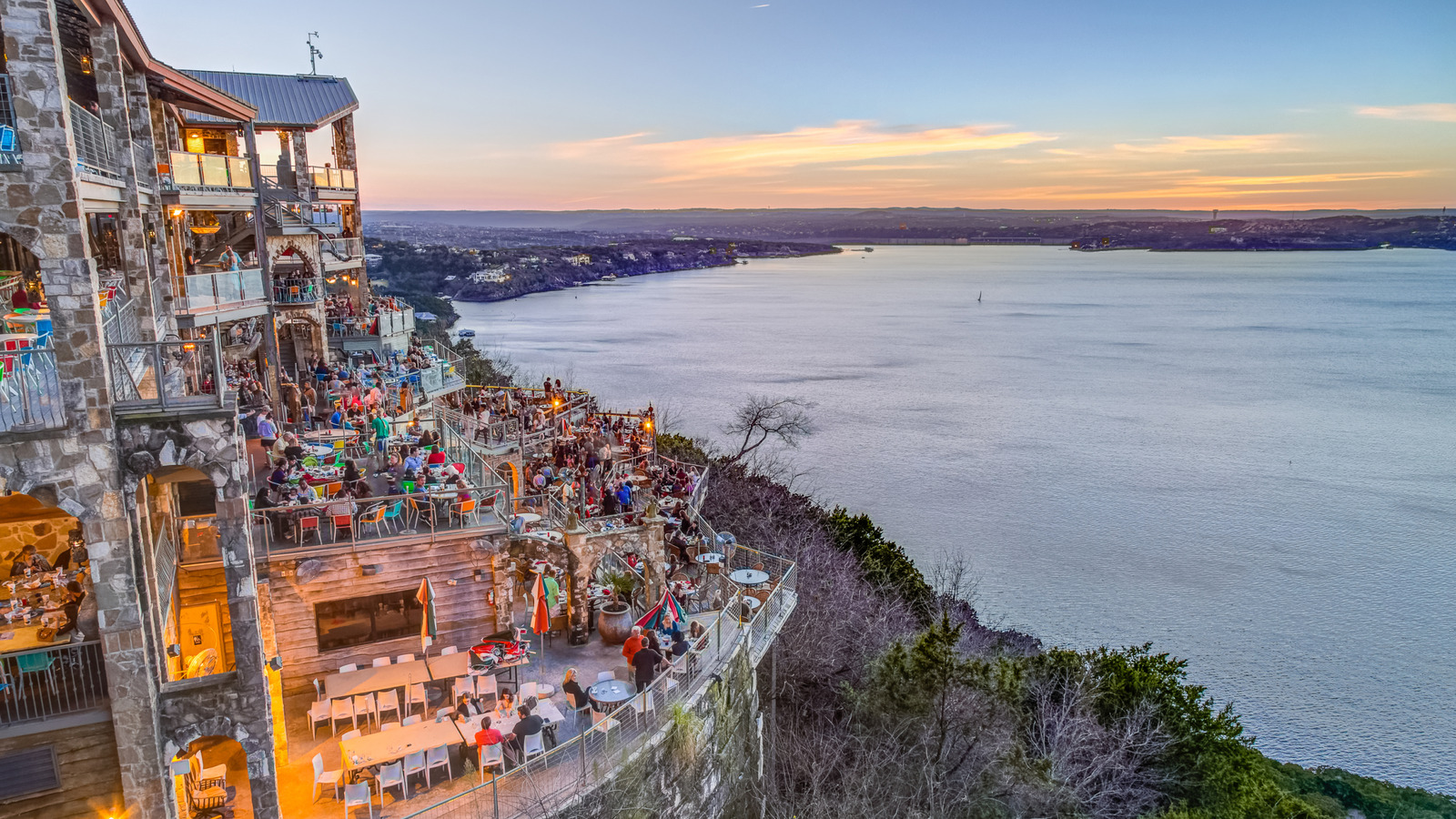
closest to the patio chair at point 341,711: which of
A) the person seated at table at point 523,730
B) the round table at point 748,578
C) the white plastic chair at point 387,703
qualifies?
the white plastic chair at point 387,703

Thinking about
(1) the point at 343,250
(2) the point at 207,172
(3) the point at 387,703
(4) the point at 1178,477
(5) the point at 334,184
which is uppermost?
(5) the point at 334,184

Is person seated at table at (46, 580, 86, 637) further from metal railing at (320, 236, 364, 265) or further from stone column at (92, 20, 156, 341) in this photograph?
metal railing at (320, 236, 364, 265)

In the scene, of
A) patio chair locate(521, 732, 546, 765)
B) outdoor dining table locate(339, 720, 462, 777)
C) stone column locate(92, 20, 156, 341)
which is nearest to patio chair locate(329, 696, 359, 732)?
outdoor dining table locate(339, 720, 462, 777)

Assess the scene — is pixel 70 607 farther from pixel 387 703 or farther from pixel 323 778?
pixel 387 703

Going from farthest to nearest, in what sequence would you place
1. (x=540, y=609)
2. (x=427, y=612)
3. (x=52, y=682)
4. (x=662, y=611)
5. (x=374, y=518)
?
(x=374, y=518) → (x=662, y=611) → (x=540, y=609) → (x=427, y=612) → (x=52, y=682)

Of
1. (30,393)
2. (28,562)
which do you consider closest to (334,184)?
(28,562)

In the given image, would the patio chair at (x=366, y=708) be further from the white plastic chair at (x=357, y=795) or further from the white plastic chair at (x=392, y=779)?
the white plastic chair at (x=357, y=795)

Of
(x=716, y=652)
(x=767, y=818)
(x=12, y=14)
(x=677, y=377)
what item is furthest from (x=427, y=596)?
(x=677, y=377)
